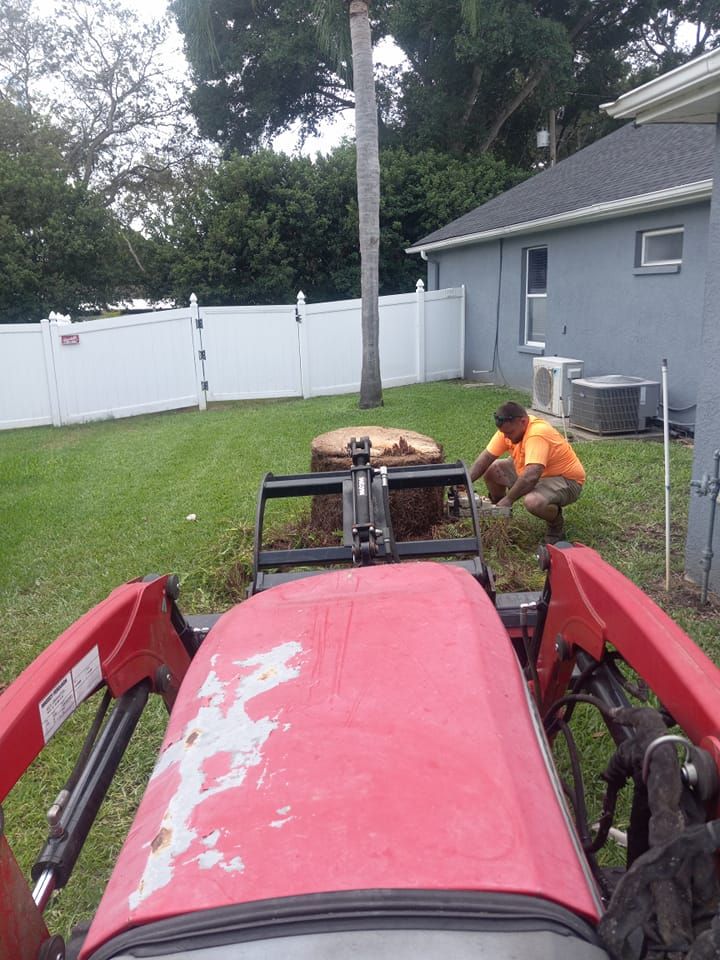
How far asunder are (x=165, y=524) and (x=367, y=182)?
25.0ft

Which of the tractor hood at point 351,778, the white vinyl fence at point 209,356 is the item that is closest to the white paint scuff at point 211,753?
the tractor hood at point 351,778

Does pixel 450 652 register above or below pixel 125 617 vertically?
above

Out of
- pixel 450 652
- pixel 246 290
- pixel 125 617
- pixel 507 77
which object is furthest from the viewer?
pixel 507 77

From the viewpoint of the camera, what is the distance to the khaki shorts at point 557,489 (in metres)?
5.56

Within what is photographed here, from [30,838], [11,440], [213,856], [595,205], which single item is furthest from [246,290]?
[213,856]

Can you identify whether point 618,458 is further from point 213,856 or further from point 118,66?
point 118,66

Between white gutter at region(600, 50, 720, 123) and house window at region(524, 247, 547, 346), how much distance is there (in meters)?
8.80

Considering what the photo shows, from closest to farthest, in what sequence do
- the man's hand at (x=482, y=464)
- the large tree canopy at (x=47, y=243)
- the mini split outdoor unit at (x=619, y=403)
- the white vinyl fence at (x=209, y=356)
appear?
the man's hand at (x=482, y=464), the mini split outdoor unit at (x=619, y=403), the white vinyl fence at (x=209, y=356), the large tree canopy at (x=47, y=243)

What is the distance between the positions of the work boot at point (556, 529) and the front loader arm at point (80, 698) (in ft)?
11.8

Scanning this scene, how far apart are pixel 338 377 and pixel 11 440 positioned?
5806 millimetres

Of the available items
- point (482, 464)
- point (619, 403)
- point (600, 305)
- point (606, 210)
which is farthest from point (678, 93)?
point (600, 305)

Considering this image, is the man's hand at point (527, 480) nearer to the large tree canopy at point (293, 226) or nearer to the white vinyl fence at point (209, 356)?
the white vinyl fence at point (209, 356)

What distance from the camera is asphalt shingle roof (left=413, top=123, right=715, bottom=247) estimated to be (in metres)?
9.88

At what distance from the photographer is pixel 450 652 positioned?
1.67m
